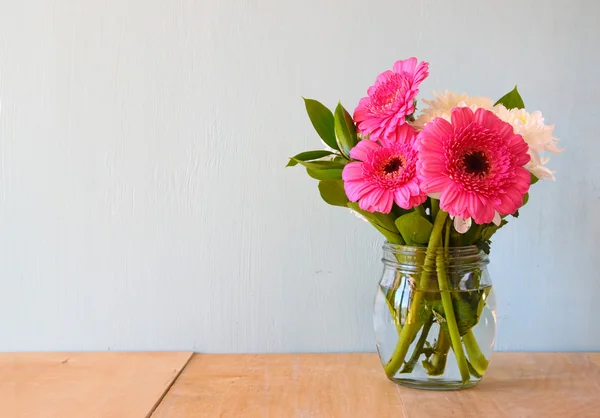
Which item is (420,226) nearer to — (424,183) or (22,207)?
(424,183)

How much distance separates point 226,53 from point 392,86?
1.06 feet

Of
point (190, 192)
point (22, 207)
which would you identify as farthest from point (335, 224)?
point (22, 207)

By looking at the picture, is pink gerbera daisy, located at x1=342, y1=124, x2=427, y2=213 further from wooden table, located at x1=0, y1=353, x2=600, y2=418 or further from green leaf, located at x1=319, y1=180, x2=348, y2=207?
wooden table, located at x1=0, y1=353, x2=600, y2=418

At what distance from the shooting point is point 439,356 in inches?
27.9

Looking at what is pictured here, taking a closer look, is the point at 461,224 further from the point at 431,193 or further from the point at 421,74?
the point at 421,74

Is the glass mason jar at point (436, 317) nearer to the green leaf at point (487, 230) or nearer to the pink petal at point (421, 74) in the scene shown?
the green leaf at point (487, 230)

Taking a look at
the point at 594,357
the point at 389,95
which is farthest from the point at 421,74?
the point at 594,357

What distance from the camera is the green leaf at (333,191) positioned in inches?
27.4

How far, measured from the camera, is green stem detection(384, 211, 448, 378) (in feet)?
2.21

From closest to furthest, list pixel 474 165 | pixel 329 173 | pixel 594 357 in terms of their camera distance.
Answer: pixel 474 165 < pixel 329 173 < pixel 594 357

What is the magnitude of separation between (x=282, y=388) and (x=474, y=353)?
24 centimetres

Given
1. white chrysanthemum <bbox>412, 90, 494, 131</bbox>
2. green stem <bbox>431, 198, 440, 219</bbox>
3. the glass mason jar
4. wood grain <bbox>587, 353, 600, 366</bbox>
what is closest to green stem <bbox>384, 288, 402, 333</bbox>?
the glass mason jar

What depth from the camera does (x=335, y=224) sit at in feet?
2.91

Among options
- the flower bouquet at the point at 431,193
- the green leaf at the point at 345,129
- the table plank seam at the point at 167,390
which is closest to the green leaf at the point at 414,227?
the flower bouquet at the point at 431,193
